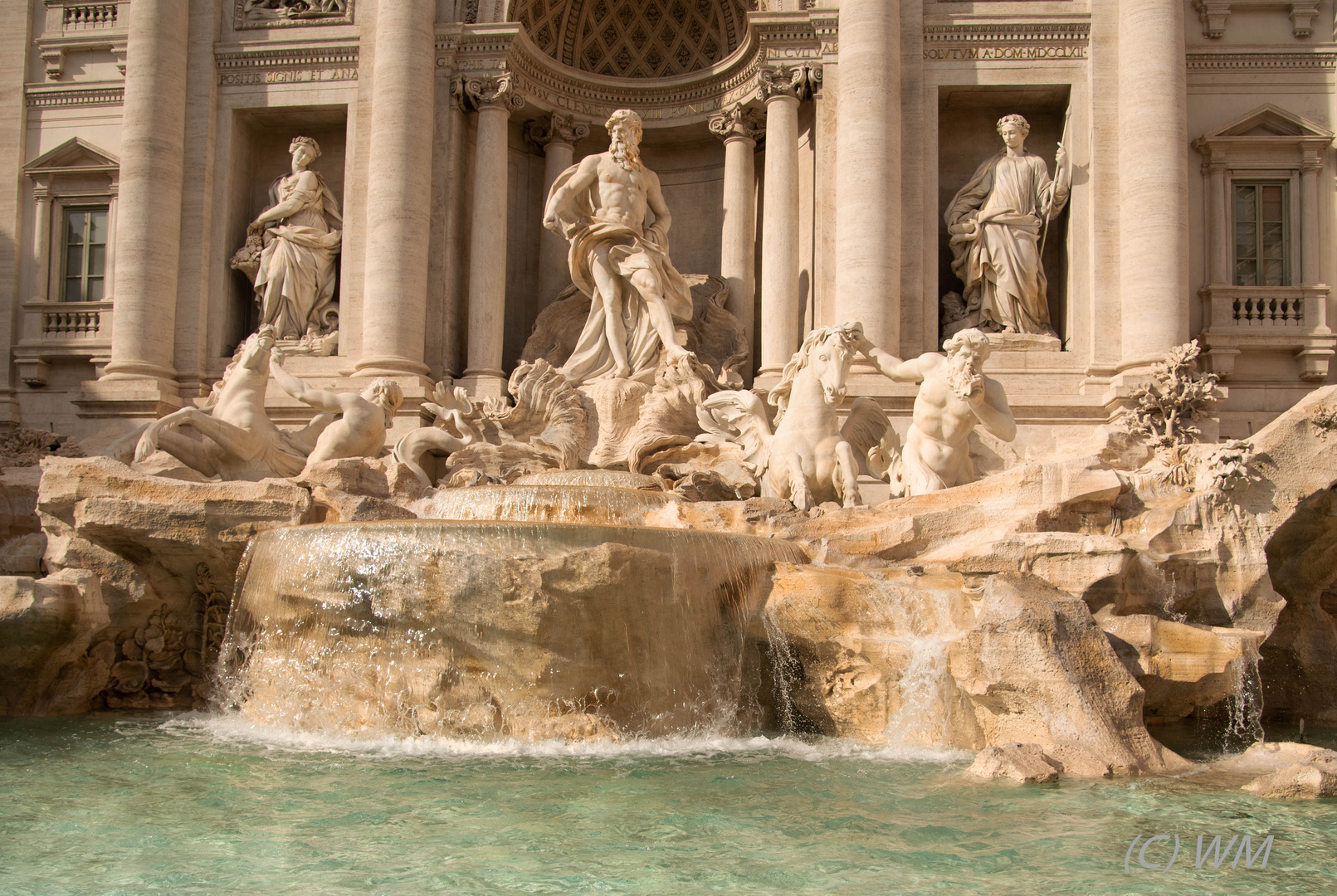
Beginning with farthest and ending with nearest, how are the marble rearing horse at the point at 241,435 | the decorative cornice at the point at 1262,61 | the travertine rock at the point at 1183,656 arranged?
the decorative cornice at the point at 1262,61 < the marble rearing horse at the point at 241,435 < the travertine rock at the point at 1183,656

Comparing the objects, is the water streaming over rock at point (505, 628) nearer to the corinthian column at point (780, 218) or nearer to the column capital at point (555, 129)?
the corinthian column at point (780, 218)

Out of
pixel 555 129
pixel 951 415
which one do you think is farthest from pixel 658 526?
pixel 555 129

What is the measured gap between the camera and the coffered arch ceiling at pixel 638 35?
15.8 m

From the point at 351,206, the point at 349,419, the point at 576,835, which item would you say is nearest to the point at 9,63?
the point at 351,206

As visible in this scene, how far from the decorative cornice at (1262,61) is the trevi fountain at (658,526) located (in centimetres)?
43

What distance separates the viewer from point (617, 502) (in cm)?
905

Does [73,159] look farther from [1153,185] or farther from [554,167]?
[1153,185]

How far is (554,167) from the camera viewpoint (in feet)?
50.8

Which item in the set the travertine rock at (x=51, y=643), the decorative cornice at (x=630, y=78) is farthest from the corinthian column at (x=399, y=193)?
the travertine rock at (x=51, y=643)

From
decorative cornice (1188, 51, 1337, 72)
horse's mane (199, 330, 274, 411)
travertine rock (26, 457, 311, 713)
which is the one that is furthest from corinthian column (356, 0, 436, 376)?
decorative cornice (1188, 51, 1337, 72)

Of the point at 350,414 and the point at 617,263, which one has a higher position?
the point at 617,263

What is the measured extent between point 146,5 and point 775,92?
27.2 feet

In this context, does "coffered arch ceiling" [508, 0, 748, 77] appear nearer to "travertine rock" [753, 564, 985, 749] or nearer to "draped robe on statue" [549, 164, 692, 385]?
"draped robe on statue" [549, 164, 692, 385]

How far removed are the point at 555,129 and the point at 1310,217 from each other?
991cm
